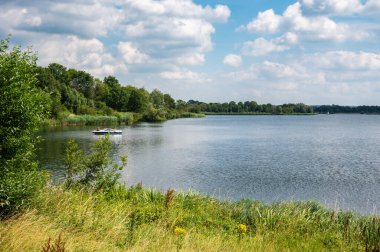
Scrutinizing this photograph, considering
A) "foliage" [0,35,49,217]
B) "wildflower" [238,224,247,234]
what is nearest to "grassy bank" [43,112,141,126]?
"foliage" [0,35,49,217]

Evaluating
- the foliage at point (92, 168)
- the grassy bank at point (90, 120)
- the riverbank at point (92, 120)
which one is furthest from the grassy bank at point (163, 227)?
the grassy bank at point (90, 120)

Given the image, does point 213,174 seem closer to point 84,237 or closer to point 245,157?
point 245,157

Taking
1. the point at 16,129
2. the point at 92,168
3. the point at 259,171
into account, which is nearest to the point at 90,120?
the point at 259,171

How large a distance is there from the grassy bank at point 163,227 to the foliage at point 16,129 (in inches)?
18.8

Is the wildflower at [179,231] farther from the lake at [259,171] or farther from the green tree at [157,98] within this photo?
the green tree at [157,98]

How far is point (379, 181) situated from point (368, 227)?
18.8 m

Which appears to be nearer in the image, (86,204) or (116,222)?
(116,222)

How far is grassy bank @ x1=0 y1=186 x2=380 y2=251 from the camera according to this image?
7270 millimetres

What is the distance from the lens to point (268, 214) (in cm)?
1252

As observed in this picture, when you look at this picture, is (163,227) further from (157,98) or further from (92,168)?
(157,98)

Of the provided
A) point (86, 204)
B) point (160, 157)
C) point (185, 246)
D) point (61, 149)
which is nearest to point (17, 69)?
point (86, 204)

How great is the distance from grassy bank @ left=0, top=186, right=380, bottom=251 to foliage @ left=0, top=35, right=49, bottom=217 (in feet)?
1.57

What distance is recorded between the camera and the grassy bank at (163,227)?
7.27 metres

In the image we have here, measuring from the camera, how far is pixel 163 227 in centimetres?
985
